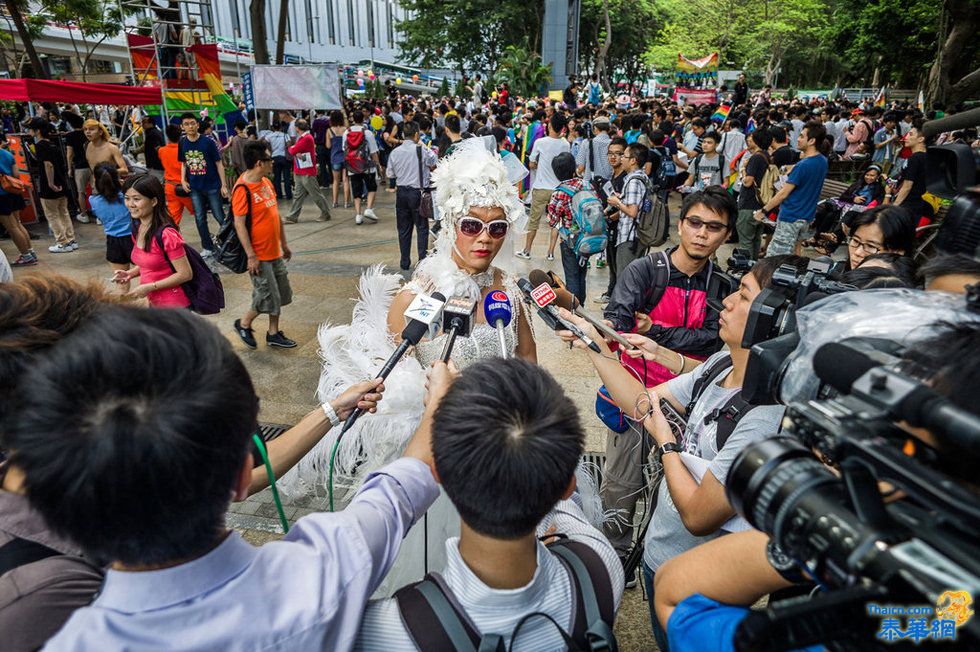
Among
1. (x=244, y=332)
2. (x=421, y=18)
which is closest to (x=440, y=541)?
(x=244, y=332)

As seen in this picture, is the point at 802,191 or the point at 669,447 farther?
the point at 802,191

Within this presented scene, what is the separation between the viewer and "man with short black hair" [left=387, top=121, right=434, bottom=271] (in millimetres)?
7457

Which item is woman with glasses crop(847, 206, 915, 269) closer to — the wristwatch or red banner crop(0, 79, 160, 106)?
the wristwatch

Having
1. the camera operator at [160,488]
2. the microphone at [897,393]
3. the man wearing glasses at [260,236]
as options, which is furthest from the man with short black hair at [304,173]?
the microphone at [897,393]

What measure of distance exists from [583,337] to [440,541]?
943mm

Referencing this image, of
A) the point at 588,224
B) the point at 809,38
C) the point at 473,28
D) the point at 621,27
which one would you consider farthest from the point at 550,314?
the point at 621,27

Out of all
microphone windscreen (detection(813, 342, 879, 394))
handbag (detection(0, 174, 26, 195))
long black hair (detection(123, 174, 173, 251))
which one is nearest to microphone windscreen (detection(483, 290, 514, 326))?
microphone windscreen (detection(813, 342, 879, 394))

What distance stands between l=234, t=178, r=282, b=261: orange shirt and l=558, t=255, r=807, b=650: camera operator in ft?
12.2

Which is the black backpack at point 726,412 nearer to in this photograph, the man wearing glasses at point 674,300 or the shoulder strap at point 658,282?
the man wearing glasses at point 674,300

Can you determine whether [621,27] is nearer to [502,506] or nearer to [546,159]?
[546,159]

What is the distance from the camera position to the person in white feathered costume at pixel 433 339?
257 centimetres

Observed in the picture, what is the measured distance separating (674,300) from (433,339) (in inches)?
53.8

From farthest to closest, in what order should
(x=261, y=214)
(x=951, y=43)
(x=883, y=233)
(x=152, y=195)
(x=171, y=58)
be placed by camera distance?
(x=951, y=43)
(x=171, y=58)
(x=261, y=214)
(x=152, y=195)
(x=883, y=233)

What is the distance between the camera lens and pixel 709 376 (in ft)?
7.09
